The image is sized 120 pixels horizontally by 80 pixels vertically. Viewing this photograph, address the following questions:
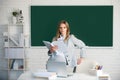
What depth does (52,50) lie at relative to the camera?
3.52 m

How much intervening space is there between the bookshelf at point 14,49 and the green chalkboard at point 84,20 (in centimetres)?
43

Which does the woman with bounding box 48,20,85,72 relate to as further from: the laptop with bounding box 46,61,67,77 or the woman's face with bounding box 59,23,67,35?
the laptop with bounding box 46,61,67,77

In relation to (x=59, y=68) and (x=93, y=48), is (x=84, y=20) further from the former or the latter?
(x=59, y=68)

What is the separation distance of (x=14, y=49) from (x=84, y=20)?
5.52 feet

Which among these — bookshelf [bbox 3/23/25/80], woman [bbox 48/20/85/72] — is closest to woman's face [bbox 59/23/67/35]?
woman [bbox 48/20/85/72]

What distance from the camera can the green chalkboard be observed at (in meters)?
6.17

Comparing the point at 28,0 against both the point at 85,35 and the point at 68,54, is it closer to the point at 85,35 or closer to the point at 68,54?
the point at 85,35

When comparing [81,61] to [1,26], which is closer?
[81,61]

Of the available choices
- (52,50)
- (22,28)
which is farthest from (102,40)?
(52,50)

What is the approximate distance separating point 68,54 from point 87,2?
102 inches

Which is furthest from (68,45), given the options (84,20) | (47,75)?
(84,20)

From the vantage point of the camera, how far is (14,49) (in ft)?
20.2

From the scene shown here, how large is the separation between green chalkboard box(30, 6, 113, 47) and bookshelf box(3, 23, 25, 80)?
0.43 meters

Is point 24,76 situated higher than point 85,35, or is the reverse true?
point 85,35
